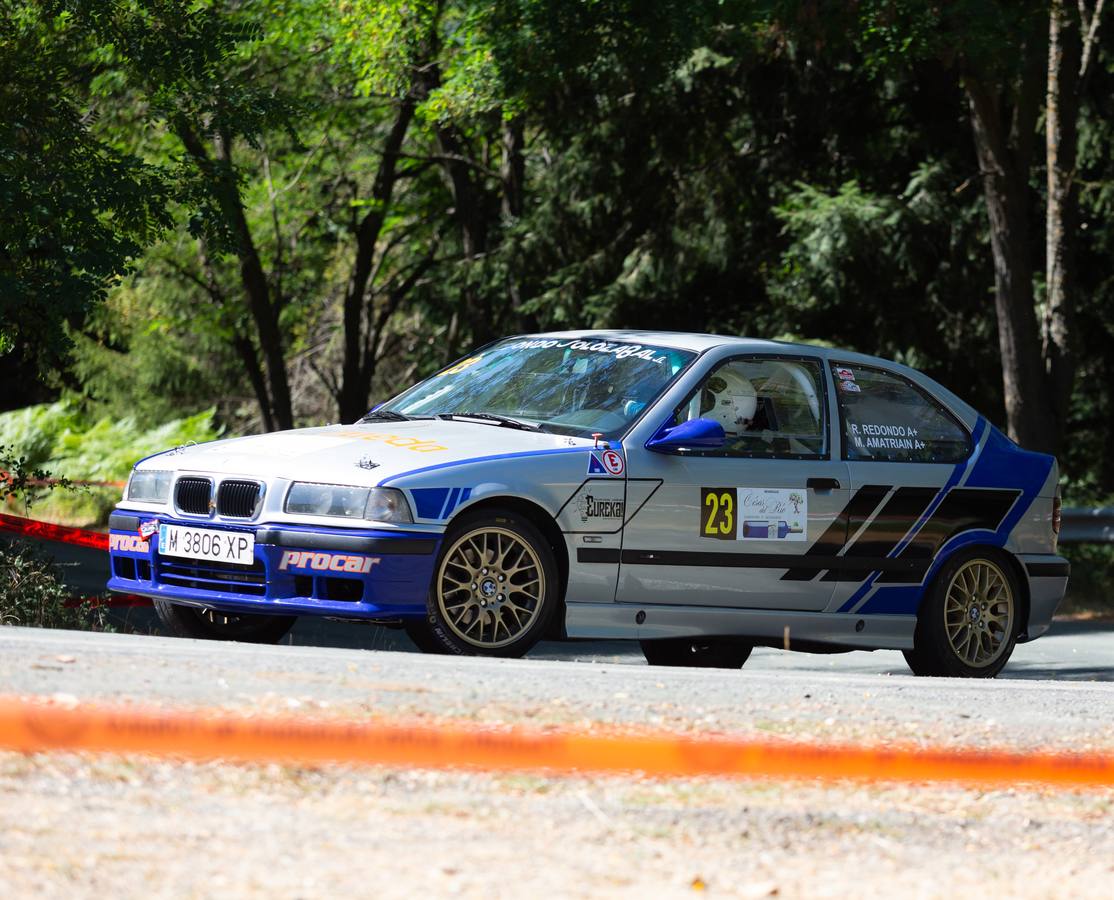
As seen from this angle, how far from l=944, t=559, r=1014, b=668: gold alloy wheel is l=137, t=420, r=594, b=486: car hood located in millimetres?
2330

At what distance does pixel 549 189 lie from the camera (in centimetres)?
2388

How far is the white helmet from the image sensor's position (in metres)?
8.36

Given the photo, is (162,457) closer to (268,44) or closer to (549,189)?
(268,44)

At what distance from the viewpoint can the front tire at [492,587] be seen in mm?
7430

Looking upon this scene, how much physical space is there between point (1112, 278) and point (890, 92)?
3.43 meters

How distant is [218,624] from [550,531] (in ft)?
5.99

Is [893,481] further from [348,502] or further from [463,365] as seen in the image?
[348,502]

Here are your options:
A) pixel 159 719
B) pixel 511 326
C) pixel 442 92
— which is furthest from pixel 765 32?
pixel 159 719

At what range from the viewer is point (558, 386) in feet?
27.8

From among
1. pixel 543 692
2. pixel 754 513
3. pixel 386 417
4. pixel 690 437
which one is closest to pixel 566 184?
pixel 386 417

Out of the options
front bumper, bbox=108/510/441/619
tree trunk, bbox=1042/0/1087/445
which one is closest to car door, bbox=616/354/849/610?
front bumper, bbox=108/510/441/619

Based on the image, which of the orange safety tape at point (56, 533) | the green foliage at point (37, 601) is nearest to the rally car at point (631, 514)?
the green foliage at point (37, 601)

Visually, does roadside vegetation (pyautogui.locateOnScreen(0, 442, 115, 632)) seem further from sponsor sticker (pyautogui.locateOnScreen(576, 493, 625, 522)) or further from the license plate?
sponsor sticker (pyautogui.locateOnScreen(576, 493, 625, 522))

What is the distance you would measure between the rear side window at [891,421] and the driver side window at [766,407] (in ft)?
0.52
